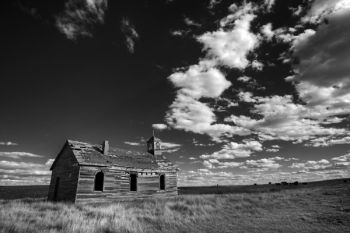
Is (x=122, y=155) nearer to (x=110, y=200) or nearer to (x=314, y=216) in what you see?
(x=110, y=200)

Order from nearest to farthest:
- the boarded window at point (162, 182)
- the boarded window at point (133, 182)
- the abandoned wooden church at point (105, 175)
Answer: the abandoned wooden church at point (105, 175) < the boarded window at point (133, 182) < the boarded window at point (162, 182)

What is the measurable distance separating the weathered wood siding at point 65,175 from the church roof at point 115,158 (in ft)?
2.38

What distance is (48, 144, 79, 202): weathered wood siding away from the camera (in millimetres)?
19109

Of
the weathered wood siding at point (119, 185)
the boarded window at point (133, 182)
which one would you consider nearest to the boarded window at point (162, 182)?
the weathered wood siding at point (119, 185)

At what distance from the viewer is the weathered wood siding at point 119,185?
1906 cm

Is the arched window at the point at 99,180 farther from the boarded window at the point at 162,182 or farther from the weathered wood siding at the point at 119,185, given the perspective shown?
the boarded window at the point at 162,182

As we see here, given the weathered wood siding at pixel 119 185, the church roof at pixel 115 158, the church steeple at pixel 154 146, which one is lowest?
the weathered wood siding at pixel 119 185

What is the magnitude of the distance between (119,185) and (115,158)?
114 inches

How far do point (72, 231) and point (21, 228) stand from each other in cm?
199

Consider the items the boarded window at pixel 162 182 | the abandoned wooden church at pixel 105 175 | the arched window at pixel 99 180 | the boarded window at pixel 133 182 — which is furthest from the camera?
the boarded window at pixel 162 182

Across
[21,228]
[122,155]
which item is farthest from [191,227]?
[122,155]

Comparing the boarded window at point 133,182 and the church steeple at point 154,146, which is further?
the church steeple at point 154,146

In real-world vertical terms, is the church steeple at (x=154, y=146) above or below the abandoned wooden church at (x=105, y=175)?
above

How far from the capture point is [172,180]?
26.9 meters
